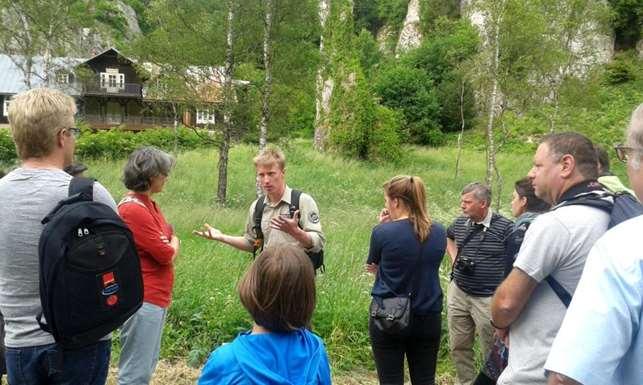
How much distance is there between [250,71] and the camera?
56.3 ft

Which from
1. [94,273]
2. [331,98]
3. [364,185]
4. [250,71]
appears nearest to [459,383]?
[94,273]

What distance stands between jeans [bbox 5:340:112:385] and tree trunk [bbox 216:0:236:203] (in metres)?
14.3

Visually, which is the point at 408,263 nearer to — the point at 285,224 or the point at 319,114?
the point at 285,224

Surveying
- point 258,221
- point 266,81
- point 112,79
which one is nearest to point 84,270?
point 258,221

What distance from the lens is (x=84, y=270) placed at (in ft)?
7.64

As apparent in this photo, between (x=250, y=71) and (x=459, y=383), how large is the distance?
13.8 meters

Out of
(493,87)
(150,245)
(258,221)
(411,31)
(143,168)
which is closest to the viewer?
(150,245)

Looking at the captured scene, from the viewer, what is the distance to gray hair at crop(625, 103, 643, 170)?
149 centimetres

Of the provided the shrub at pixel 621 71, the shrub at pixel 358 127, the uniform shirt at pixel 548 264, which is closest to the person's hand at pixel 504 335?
the uniform shirt at pixel 548 264

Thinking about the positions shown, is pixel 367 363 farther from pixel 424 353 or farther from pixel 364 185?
pixel 364 185

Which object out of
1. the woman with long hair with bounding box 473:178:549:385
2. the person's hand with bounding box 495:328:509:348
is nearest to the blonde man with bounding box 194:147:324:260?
the woman with long hair with bounding box 473:178:549:385

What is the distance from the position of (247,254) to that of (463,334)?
307 cm

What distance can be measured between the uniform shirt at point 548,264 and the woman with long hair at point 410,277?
1133 millimetres

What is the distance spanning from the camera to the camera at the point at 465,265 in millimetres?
4472
